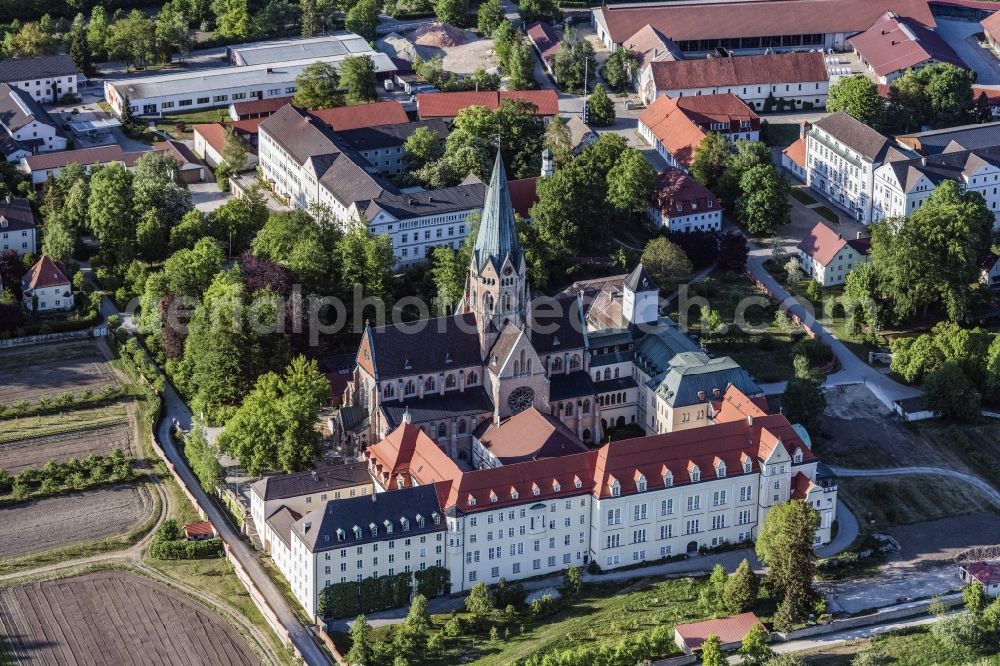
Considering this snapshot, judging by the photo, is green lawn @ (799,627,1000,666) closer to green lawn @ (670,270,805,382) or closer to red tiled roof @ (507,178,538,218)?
green lawn @ (670,270,805,382)

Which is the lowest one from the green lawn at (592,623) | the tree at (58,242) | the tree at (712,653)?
the green lawn at (592,623)

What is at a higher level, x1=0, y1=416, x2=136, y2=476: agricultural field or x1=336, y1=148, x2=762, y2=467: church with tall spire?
x1=336, y1=148, x2=762, y2=467: church with tall spire

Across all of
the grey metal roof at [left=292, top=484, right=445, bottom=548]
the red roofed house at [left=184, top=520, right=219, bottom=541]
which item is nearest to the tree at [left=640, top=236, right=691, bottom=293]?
the grey metal roof at [left=292, top=484, right=445, bottom=548]

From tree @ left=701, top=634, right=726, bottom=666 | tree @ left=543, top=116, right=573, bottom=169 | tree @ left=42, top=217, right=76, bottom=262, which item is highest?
tree @ left=543, top=116, right=573, bottom=169

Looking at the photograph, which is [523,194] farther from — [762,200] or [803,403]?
[803,403]

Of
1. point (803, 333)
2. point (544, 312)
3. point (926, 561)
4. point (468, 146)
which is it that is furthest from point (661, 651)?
point (468, 146)

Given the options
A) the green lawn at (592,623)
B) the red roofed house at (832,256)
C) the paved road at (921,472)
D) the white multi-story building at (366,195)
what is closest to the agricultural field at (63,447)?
the white multi-story building at (366,195)

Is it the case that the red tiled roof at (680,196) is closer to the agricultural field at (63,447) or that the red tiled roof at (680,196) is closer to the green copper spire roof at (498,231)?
the green copper spire roof at (498,231)

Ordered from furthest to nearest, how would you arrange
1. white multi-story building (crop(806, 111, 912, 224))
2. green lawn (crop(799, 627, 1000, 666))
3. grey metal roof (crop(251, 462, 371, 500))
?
white multi-story building (crop(806, 111, 912, 224)) < grey metal roof (crop(251, 462, 371, 500)) < green lawn (crop(799, 627, 1000, 666))
